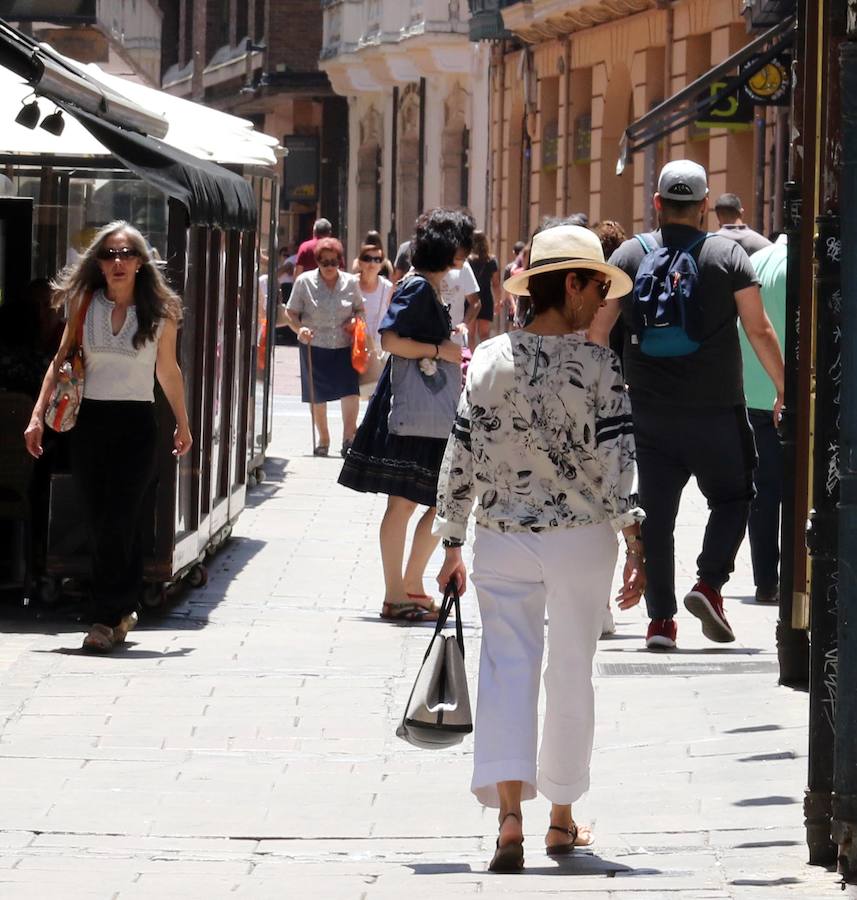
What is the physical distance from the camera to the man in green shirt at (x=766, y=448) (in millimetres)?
10609

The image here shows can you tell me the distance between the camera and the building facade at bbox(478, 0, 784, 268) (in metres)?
26.1

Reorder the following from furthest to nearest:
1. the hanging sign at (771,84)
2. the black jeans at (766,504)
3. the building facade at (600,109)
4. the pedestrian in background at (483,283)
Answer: the building facade at (600,109), the pedestrian in background at (483,283), the hanging sign at (771,84), the black jeans at (766,504)

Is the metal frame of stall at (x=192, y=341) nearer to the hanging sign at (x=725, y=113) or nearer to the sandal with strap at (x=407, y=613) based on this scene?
the sandal with strap at (x=407, y=613)

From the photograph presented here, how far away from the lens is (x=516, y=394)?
5918 mm

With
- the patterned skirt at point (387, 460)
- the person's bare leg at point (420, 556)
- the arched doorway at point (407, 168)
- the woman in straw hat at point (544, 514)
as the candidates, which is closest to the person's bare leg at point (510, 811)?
the woman in straw hat at point (544, 514)

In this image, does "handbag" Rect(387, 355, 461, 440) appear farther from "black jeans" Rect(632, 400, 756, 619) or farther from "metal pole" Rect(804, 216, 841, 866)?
"metal pole" Rect(804, 216, 841, 866)

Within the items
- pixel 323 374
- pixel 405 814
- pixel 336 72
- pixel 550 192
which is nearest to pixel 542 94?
pixel 550 192

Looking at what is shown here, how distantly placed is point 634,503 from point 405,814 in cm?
126

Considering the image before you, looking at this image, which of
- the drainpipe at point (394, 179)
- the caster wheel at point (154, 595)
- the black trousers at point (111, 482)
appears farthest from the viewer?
the drainpipe at point (394, 179)

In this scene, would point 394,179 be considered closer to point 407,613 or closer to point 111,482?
point 407,613

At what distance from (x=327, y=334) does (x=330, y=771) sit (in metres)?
11.5

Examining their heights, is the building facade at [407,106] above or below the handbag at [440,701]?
above

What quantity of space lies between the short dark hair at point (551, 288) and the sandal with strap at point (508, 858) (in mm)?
1329

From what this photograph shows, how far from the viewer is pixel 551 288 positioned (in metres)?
6.04
